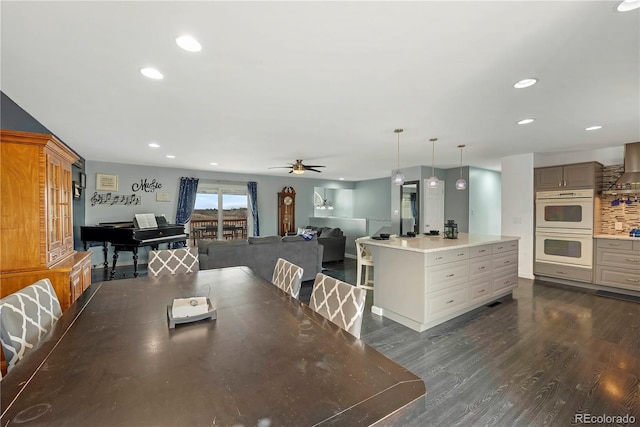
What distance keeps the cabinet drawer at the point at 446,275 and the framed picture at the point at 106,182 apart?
6853mm

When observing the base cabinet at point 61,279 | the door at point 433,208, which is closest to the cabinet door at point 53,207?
the base cabinet at point 61,279

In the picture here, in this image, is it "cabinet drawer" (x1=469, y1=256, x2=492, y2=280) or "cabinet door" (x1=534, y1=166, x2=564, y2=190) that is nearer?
"cabinet drawer" (x1=469, y1=256, x2=492, y2=280)

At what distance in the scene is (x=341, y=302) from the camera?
1.58 metres

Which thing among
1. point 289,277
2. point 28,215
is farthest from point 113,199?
point 289,277

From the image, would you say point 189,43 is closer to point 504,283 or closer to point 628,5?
point 628,5

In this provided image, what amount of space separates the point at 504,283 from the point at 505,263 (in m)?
0.29

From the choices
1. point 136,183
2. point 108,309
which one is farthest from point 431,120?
point 136,183

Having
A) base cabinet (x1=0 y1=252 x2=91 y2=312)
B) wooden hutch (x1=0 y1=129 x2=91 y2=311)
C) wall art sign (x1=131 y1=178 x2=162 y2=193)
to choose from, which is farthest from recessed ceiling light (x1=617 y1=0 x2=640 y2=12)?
wall art sign (x1=131 y1=178 x2=162 y2=193)

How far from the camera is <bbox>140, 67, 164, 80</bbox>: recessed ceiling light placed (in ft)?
6.80

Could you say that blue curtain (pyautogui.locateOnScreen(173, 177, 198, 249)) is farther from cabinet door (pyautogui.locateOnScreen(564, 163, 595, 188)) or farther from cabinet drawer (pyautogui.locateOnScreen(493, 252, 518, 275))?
cabinet door (pyautogui.locateOnScreen(564, 163, 595, 188))

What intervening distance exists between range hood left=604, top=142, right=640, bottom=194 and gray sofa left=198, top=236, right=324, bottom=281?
4.94 metres

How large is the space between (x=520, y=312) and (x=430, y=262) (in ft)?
5.40

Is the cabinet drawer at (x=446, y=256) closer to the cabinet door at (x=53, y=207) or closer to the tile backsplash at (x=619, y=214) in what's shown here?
the tile backsplash at (x=619, y=214)

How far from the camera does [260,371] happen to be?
3.24ft
